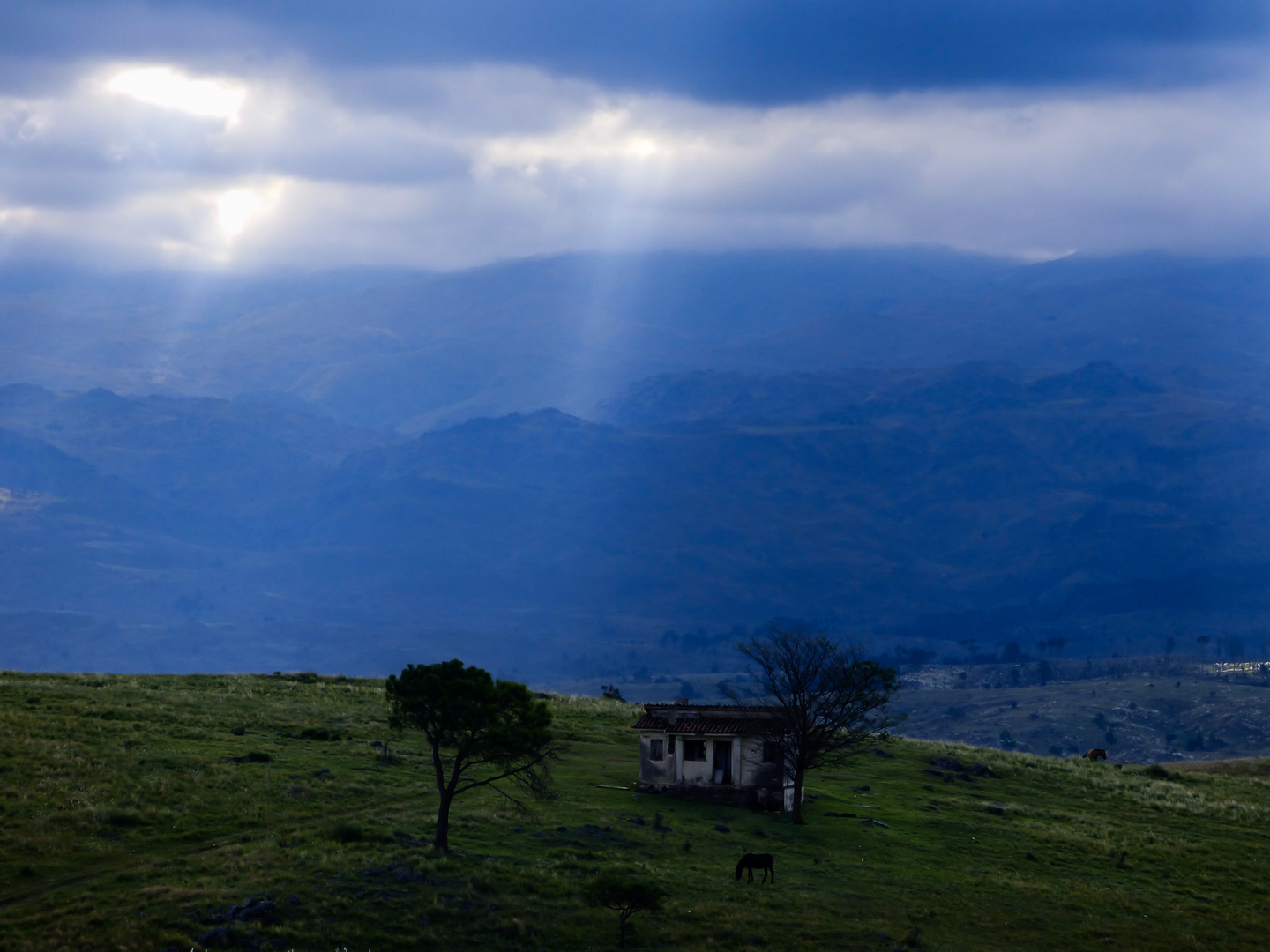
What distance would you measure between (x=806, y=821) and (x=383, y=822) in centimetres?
2271

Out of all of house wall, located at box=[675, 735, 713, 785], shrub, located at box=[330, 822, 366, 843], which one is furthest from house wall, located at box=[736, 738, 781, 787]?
shrub, located at box=[330, 822, 366, 843]

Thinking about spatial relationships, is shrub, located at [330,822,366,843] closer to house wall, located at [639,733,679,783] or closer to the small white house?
the small white house

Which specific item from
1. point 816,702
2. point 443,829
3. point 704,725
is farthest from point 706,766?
point 443,829

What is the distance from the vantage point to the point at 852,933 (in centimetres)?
4659

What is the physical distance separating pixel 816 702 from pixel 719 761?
643 centimetres

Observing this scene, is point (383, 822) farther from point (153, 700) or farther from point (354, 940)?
point (153, 700)

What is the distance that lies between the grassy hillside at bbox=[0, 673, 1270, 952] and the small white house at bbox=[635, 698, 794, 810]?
258 centimetres

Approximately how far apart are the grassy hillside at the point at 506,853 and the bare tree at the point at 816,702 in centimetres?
345

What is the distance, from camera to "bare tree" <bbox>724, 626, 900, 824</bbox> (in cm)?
6731

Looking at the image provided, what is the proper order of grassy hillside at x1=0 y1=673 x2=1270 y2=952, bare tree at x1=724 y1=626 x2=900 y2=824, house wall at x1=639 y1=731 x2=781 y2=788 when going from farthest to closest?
bare tree at x1=724 y1=626 x2=900 y2=824 < house wall at x1=639 y1=731 x2=781 y2=788 < grassy hillside at x1=0 y1=673 x2=1270 y2=952

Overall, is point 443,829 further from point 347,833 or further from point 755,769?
point 755,769

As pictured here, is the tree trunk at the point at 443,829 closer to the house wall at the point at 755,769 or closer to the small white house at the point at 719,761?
the small white house at the point at 719,761

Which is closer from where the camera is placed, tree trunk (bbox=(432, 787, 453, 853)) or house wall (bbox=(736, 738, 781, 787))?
tree trunk (bbox=(432, 787, 453, 853))

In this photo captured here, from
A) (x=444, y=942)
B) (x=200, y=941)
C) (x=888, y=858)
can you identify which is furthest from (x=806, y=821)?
(x=200, y=941)
